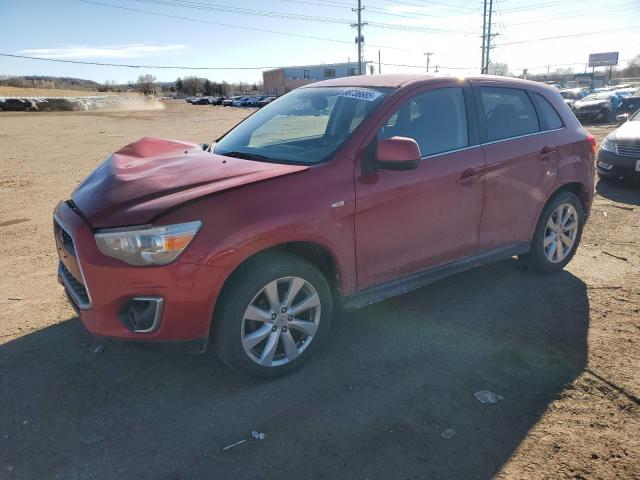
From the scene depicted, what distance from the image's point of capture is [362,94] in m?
3.68

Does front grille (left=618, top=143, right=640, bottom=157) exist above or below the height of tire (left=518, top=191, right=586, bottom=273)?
above

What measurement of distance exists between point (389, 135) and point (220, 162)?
3.92ft

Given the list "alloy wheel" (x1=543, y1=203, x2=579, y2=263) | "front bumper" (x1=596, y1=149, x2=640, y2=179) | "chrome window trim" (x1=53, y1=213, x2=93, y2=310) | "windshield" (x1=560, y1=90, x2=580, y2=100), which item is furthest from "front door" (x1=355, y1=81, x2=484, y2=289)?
"windshield" (x1=560, y1=90, x2=580, y2=100)

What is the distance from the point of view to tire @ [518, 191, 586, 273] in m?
4.54

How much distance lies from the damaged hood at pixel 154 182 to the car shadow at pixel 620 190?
6662mm

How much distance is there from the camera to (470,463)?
244 cm

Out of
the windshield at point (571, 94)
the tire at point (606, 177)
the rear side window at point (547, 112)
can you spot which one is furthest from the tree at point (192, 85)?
the rear side window at point (547, 112)

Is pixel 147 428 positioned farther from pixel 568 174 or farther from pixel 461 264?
pixel 568 174

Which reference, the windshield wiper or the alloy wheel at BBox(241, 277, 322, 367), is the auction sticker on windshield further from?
the alloy wheel at BBox(241, 277, 322, 367)

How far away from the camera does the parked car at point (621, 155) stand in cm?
809

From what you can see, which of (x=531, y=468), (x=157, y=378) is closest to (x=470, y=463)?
(x=531, y=468)

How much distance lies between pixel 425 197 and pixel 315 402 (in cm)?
161

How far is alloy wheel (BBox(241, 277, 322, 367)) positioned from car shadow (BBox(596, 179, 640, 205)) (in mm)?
6416

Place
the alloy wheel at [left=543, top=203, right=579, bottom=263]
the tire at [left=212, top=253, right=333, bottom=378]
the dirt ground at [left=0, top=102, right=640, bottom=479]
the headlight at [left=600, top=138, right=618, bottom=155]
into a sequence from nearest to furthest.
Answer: the dirt ground at [left=0, top=102, right=640, bottom=479]
the tire at [left=212, top=253, right=333, bottom=378]
the alloy wheel at [left=543, top=203, right=579, bottom=263]
the headlight at [left=600, top=138, right=618, bottom=155]
